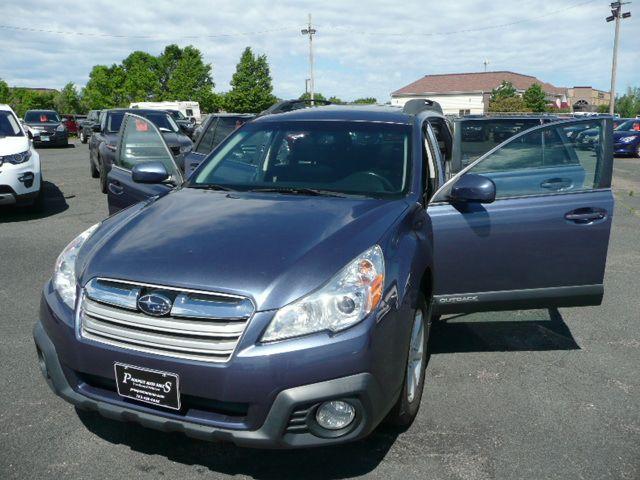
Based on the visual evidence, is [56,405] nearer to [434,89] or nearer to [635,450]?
[635,450]

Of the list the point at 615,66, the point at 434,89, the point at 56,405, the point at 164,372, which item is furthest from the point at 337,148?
the point at 434,89

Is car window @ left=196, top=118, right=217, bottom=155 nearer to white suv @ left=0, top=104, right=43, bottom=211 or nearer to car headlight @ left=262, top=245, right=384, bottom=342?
white suv @ left=0, top=104, right=43, bottom=211

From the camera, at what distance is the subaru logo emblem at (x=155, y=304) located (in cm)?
262

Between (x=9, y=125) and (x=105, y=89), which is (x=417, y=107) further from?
(x=105, y=89)

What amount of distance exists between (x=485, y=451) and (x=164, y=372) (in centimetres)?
167

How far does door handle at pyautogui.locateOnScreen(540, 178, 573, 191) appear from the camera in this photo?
4.15m


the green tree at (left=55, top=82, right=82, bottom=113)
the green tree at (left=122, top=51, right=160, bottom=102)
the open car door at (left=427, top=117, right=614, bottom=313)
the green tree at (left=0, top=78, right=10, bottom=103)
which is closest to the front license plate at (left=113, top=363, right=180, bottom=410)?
the open car door at (left=427, top=117, right=614, bottom=313)

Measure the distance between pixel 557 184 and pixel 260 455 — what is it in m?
2.62

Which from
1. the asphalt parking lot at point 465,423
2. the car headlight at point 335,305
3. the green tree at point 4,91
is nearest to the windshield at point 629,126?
the asphalt parking lot at point 465,423

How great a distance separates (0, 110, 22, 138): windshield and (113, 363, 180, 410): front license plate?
853 centimetres

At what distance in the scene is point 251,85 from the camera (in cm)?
6066

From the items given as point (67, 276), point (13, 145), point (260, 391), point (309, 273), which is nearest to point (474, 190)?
point (309, 273)

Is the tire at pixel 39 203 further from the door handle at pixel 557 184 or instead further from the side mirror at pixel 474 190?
the door handle at pixel 557 184

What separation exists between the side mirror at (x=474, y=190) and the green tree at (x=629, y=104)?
250ft
